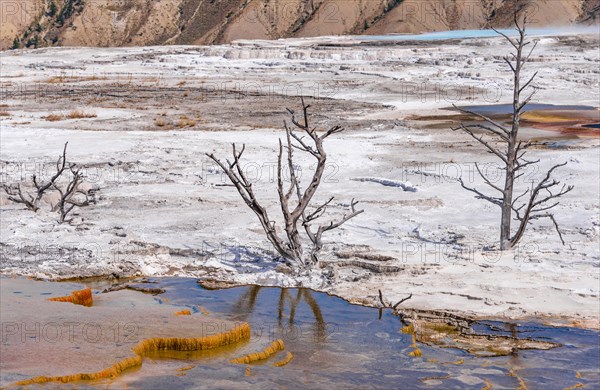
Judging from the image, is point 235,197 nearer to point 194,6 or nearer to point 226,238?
point 226,238

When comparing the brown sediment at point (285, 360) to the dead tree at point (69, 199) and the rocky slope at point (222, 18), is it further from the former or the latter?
the rocky slope at point (222, 18)

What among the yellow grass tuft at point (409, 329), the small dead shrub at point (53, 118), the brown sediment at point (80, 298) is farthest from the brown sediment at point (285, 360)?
the small dead shrub at point (53, 118)

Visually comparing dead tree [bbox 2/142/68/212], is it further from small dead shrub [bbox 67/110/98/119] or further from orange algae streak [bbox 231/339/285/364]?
small dead shrub [bbox 67/110/98/119]

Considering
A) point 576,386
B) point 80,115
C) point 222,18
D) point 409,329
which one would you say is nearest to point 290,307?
point 409,329

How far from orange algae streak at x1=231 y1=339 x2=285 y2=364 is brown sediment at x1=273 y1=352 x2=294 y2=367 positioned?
136 mm

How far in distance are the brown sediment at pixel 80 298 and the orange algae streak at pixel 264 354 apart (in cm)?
227

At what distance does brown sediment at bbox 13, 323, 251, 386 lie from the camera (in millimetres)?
6458

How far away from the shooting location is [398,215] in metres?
13.0

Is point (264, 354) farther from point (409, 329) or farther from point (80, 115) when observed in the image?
point (80, 115)

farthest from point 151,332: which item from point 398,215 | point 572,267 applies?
point 398,215

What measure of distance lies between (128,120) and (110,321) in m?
16.7

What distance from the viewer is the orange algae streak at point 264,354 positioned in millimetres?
7160

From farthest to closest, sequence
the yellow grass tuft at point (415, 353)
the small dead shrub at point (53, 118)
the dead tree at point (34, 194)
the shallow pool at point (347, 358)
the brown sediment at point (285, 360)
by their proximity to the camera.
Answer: the small dead shrub at point (53, 118), the dead tree at point (34, 194), the yellow grass tuft at point (415, 353), the brown sediment at point (285, 360), the shallow pool at point (347, 358)

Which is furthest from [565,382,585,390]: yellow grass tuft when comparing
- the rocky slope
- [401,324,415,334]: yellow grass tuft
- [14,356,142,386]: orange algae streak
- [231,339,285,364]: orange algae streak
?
the rocky slope
